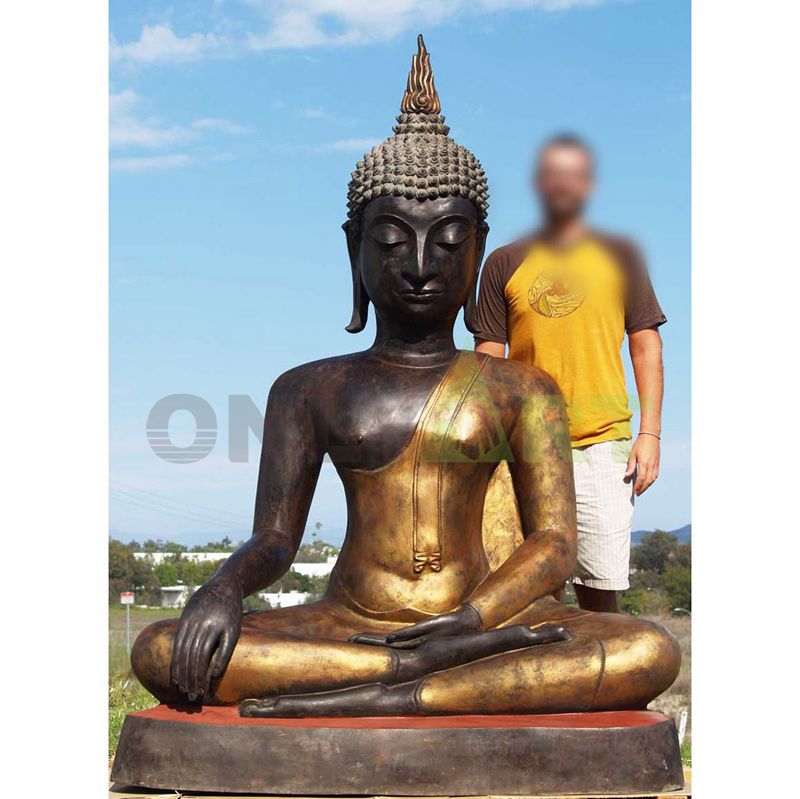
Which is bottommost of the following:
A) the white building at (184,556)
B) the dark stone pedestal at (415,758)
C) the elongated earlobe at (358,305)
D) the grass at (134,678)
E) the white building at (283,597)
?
the grass at (134,678)

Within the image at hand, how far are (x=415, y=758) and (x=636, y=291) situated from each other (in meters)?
2.79

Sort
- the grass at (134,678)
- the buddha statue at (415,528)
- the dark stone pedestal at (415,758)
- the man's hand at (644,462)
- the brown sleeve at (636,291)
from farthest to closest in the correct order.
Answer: the grass at (134,678) < the brown sleeve at (636,291) < the man's hand at (644,462) < the buddha statue at (415,528) < the dark stone pedestal at (415,758)

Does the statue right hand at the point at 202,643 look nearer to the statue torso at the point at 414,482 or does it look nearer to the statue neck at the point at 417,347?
the statue torso at the point at 414,482

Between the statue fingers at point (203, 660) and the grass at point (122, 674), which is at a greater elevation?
the statue fingers at point (203, 660)

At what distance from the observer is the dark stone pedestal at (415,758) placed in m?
5.62

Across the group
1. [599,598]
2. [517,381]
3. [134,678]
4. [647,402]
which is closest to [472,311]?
[517,381]

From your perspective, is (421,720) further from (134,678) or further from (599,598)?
(134,678)

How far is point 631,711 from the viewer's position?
6051 millimetres

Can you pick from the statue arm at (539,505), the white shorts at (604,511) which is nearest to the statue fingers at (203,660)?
the statue arm at (539,505)

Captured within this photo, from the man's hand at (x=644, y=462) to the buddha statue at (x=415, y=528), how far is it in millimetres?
425

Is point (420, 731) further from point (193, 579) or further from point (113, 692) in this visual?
point (193, 579)

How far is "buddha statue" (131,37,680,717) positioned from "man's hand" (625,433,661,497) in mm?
425

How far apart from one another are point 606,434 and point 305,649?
1999 mm

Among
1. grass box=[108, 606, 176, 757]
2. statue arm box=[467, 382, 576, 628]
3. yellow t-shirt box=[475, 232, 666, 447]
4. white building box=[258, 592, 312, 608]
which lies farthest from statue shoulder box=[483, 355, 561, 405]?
white building box=[258, 592, 312, 608]
